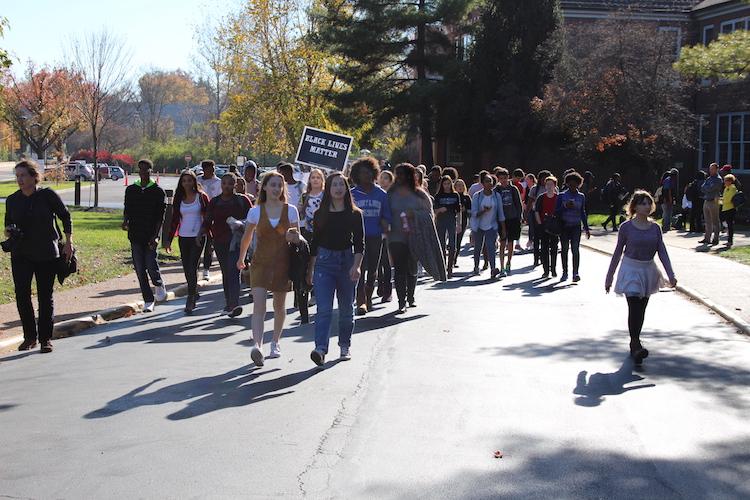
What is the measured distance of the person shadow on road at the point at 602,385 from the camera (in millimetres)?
7566

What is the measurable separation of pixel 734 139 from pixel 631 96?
6197 millimetres

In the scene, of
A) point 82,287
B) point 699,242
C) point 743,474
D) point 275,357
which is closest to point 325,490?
point 743,474

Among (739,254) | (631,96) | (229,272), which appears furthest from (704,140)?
(229,272)

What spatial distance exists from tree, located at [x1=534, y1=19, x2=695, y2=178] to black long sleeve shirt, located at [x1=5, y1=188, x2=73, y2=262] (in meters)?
29.0

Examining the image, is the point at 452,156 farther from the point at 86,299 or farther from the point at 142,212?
the point at 142,212

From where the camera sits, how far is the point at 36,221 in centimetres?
973

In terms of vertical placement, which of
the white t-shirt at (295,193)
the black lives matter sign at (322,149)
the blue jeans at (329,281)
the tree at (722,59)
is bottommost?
the blue jeans at (329,281)

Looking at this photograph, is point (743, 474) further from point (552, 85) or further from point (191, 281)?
point (552, 85)

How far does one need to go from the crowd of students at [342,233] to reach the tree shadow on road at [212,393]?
1.12 ft

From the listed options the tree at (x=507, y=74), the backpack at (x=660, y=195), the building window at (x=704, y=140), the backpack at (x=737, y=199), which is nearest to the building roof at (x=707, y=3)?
the building window at (x=704, y=140)

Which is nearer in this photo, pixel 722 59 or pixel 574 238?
pixel 722 59

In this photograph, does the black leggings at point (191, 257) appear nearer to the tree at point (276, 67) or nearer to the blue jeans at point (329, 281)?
the blue jeans at point (329, 281)

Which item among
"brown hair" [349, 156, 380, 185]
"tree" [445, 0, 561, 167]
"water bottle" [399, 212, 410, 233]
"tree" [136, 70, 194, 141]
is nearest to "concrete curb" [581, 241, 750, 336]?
"water bottle" [399, 212, 410, 233]

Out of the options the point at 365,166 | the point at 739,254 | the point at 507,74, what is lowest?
the point at 739,254
